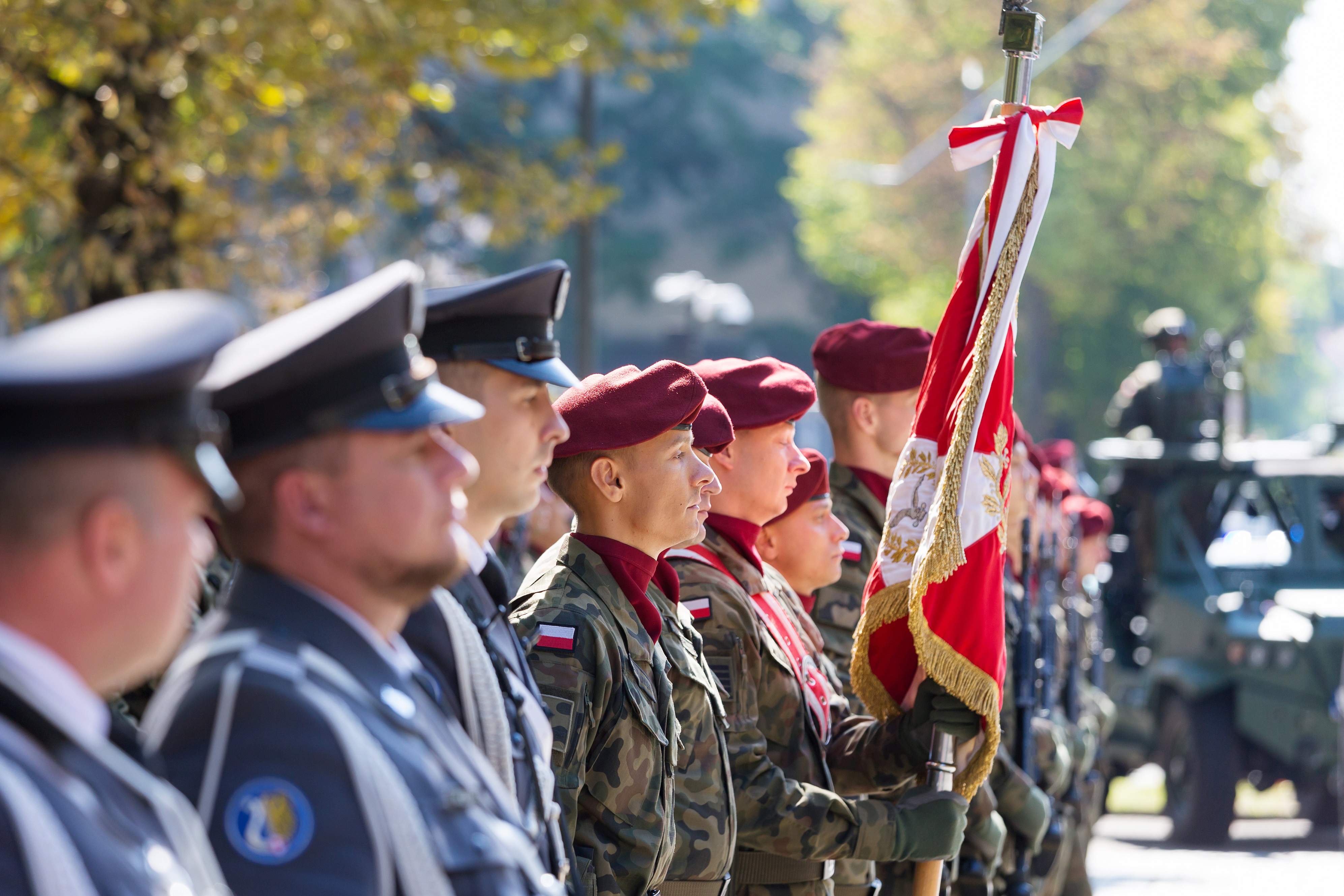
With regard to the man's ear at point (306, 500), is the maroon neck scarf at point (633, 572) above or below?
below

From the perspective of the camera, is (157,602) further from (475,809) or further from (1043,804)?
(1043,804)

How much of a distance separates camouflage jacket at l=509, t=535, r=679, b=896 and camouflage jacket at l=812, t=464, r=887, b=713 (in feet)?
6.12

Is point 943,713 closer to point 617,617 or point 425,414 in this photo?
point 617,617

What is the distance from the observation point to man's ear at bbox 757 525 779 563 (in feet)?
15.6

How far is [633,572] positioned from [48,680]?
2.04 m

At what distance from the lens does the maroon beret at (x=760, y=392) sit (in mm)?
4266

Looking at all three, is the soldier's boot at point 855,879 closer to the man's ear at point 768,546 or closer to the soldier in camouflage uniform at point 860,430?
the soldier in camouflage uniform at point 860,430

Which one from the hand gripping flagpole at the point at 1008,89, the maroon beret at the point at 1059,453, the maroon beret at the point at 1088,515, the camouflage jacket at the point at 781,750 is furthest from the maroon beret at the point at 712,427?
the maroon beret at the point at 1059,453

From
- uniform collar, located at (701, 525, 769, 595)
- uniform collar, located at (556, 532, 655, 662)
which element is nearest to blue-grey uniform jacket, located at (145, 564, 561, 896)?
uniform collar, located at (556, 532, 655, 662)

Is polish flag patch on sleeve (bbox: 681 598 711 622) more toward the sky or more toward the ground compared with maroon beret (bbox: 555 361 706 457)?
more toward the ground

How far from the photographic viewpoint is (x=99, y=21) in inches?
298

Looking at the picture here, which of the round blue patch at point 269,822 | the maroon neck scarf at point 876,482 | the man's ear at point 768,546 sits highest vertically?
the maroon neck scarf at point 876,482

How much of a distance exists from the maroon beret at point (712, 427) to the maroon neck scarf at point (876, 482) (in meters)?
1.25

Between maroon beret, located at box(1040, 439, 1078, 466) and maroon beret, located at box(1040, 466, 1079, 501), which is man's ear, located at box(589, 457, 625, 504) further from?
maroon beret, located at box(1040, 439, 1078, 466)
